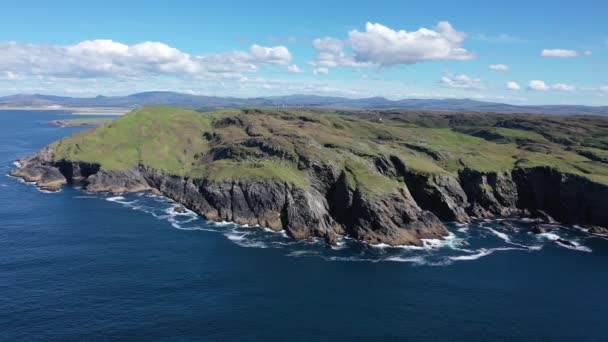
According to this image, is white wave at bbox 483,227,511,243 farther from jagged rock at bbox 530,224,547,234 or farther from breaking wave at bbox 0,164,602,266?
jagged rock at bbox 530,224,547,234

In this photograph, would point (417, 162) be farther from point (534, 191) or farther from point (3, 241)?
point (3, 241)

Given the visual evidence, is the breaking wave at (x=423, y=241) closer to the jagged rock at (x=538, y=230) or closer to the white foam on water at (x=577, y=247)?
the white foam on water at (x=577, y=247)

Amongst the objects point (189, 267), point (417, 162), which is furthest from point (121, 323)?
point (417, 162)

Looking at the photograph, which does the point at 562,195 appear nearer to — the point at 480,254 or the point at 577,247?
the point at 577,247

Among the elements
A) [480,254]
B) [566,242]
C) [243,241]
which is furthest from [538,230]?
[243,241]

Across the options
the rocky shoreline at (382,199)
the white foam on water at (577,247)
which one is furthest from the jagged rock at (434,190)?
the white foam on water at (577,247)
